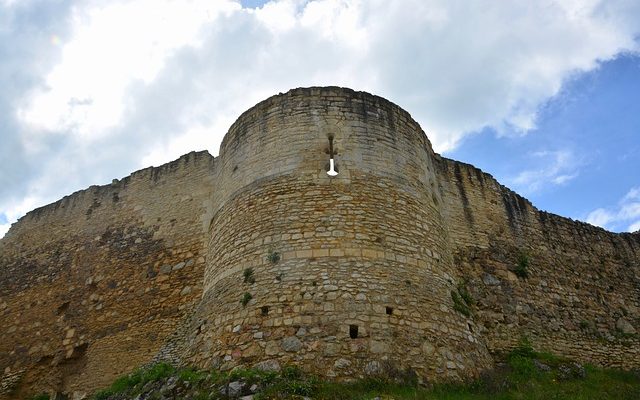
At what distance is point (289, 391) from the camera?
7.26m

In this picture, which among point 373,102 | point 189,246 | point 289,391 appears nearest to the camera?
point 289,391

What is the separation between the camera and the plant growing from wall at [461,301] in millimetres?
9539

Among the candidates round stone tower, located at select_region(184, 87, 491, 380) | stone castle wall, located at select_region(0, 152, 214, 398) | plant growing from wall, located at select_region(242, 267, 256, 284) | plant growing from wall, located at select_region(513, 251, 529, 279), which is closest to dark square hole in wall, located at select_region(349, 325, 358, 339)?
round stone tower, located at select_region(184, 87, 491, 380)

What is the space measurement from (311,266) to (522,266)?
642 centimetres

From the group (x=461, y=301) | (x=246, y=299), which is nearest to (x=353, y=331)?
(x=246, y=299)

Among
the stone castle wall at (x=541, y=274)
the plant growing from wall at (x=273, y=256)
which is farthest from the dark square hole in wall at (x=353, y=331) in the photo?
the stone castle wall at (x=541, y=274)

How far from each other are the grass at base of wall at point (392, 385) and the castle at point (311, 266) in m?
0.30

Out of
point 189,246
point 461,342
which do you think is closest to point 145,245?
point 189,246

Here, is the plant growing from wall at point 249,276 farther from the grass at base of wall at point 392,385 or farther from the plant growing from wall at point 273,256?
the grass at base of wall at point 392,385

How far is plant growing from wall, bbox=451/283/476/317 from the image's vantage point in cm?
954

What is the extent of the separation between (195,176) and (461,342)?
7.69m

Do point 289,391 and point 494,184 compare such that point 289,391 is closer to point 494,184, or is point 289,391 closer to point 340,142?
point 340,142

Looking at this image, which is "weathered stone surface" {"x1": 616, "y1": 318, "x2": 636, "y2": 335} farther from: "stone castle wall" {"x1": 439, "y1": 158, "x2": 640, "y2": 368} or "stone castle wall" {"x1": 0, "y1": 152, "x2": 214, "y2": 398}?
"stone castle wall" {"x1": 0, "y1": 152, "x2": 214, "y2": 398}

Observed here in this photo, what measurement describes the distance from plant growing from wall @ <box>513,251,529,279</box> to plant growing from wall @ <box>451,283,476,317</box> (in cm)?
311
